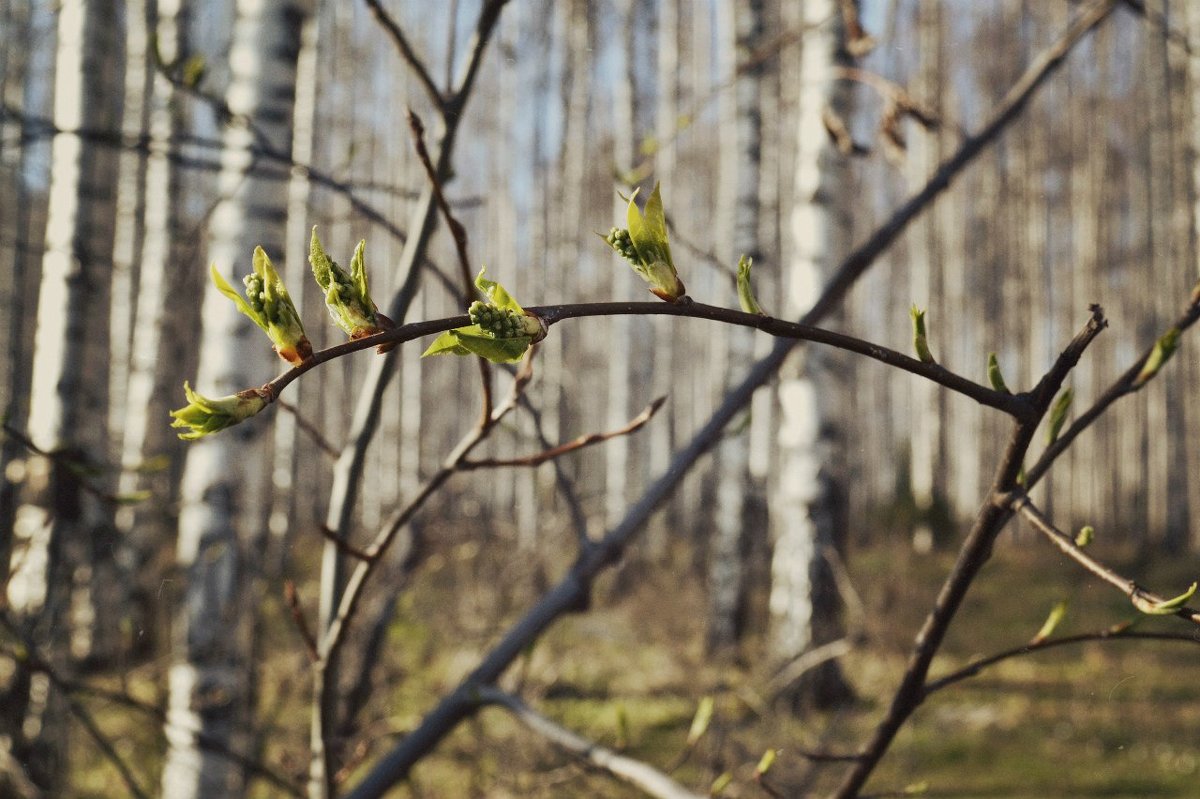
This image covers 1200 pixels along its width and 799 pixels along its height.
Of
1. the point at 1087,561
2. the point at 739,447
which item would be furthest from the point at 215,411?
the point at 739,447

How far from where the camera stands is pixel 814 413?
502cm

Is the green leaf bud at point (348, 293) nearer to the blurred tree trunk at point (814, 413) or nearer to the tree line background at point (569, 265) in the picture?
the tree line background at point (569, 265)

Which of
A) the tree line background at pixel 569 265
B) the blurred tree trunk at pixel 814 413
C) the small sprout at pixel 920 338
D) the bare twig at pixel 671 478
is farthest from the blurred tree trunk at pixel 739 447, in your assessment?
the small sprout at pixel 920 338

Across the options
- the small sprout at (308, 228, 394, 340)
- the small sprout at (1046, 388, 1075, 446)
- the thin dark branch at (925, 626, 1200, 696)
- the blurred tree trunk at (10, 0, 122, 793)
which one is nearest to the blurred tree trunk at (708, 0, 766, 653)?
the blurred tree trunk at (10, 0, 122, 793)

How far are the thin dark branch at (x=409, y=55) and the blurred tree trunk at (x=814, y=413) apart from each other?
4.12 metres

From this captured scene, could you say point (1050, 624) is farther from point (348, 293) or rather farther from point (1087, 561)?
point (348, 293)

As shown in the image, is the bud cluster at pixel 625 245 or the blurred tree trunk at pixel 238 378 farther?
the blurred tree trunk at pixel 238 378

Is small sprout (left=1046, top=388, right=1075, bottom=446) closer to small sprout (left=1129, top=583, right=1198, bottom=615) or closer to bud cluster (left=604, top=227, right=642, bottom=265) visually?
small sprout (left=1129, top=583, right=1198, bottom=615)

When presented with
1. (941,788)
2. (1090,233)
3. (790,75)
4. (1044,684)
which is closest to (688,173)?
(790,75)

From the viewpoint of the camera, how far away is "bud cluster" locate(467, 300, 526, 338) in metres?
0.41

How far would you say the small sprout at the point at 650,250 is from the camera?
46cm

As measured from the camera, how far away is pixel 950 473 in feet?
56.3

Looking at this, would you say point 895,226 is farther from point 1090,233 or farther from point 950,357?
point 1090,233

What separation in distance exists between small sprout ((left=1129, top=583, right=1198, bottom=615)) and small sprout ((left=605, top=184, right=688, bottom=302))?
1.04 feet
